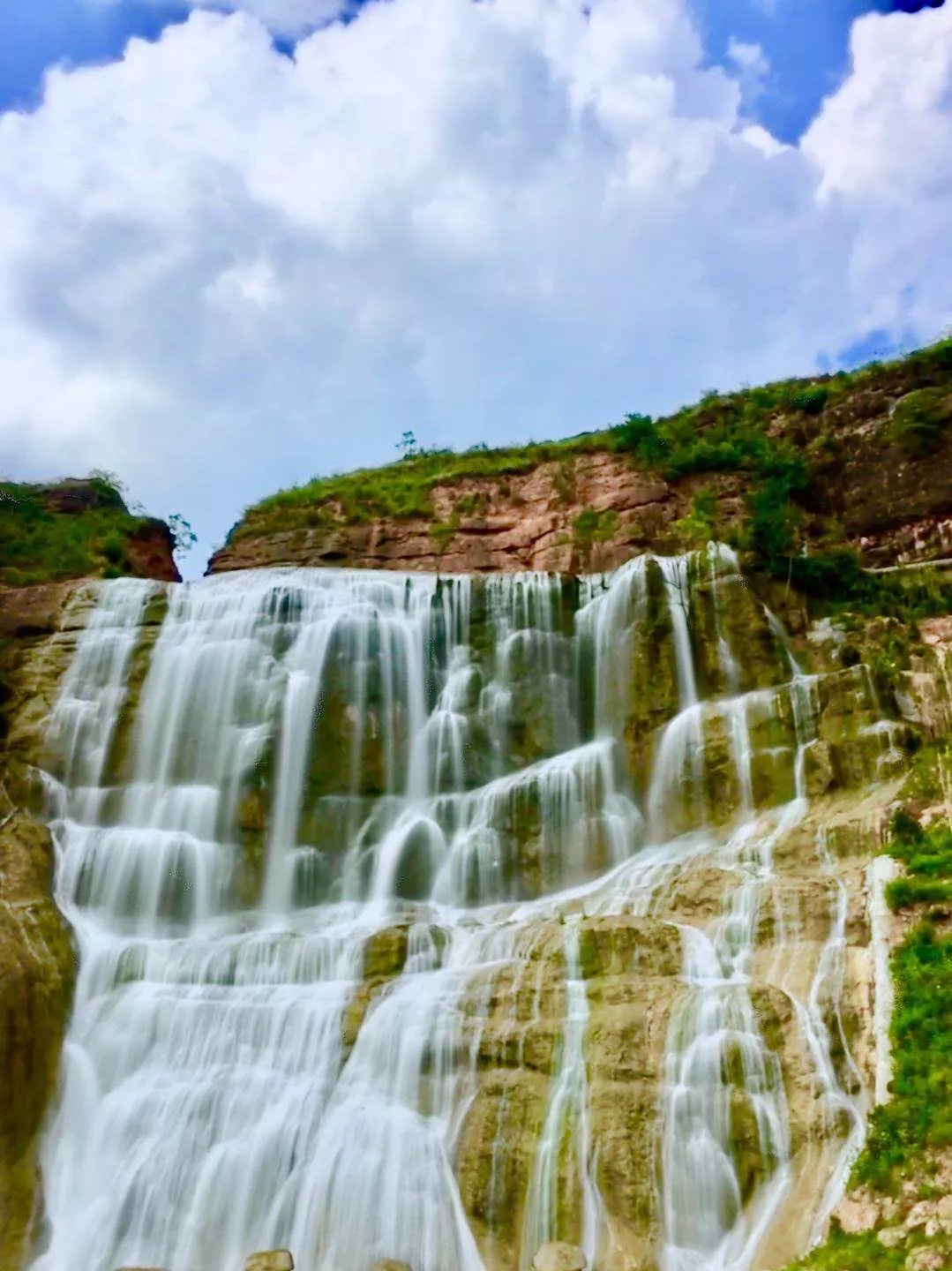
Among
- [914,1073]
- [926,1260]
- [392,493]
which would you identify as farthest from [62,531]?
[926,1260]

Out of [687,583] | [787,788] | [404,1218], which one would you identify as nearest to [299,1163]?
[404,1218]

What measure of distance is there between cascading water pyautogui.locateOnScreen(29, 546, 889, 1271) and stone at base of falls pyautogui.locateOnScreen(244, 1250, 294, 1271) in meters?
1.11

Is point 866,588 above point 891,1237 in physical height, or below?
above

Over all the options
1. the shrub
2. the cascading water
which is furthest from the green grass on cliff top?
the cascading water

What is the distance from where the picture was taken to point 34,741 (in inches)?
Answer: 886

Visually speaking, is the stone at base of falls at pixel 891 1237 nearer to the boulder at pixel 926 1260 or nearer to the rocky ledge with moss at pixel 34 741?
the boulder at pixel 926 1260

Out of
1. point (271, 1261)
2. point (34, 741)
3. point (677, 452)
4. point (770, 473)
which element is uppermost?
point (677, 452)

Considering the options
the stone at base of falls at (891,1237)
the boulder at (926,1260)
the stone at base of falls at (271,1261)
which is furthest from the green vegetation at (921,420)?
the stone at base of falls at (271,1261)

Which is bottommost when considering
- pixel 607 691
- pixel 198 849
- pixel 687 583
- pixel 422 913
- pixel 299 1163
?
pixel 299 1163

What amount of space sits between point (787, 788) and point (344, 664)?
32.9 feet

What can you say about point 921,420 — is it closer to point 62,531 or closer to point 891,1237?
point 891,1237

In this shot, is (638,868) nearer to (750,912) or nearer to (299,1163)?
(750,912)

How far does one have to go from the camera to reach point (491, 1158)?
12469mm

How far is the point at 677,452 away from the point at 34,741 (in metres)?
19.6
